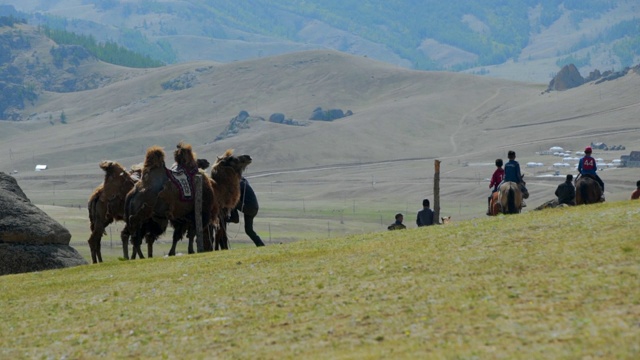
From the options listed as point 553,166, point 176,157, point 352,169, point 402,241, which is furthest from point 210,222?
point 352,169

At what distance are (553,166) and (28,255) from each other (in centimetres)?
14140

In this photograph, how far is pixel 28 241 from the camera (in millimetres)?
32000

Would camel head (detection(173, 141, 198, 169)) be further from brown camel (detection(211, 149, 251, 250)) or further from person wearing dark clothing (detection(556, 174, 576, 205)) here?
person wearing dark clothing (detection(556, 174, 576, 205))

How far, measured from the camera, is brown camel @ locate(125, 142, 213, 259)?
29531 millimetres

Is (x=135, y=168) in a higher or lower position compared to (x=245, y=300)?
higher

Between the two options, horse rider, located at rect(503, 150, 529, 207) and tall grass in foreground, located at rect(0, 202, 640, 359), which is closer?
tall grass in foreground, located at rect(0, 202, 640, 359)

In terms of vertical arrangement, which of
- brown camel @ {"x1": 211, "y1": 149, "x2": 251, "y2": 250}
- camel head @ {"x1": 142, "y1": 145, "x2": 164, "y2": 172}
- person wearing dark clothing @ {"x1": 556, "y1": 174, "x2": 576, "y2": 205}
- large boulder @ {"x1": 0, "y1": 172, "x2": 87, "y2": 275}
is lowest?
large boulder @ {"x1": 0, "y1": 172, "x2": 87, "y2": 275}

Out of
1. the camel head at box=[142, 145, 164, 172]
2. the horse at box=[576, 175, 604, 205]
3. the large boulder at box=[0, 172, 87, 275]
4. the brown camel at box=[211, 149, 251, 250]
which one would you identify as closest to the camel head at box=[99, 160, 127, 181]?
the camel head at box=[142, 145, 164, 172]

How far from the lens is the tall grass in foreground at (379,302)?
45.0 ft

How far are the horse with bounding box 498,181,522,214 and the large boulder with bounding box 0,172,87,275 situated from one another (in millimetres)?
11750

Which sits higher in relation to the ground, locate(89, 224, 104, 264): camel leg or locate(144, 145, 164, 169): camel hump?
locate(144, 145, 164, 169): camel hump

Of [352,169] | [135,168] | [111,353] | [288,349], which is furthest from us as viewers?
[352,169]

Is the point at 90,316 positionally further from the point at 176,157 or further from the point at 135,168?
the point at 135,168

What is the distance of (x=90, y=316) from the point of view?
1888cm
